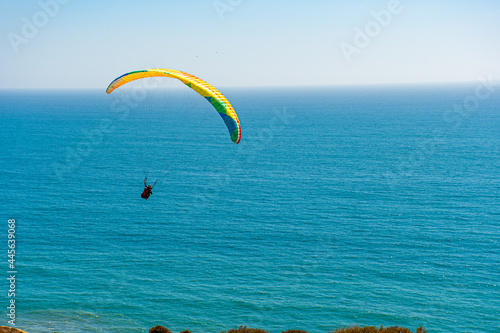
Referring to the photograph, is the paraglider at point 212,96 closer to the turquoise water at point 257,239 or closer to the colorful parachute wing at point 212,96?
the colorful parachute wing at point 212,96

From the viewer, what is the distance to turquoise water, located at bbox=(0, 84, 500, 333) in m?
43.5

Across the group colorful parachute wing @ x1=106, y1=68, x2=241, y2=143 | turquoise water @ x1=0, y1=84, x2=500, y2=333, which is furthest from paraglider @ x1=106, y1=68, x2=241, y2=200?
turquoise water @ x1=0, y1=84, x2=500, y2=333

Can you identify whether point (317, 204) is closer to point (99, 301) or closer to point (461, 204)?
point (461, 204)

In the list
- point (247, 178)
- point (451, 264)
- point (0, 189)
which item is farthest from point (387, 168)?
point (0, 189)

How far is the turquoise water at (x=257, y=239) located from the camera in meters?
43.5

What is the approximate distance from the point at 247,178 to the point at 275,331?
48577mm

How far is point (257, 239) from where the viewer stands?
5881 cm

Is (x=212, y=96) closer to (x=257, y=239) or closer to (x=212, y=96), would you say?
(x=212, y=96)

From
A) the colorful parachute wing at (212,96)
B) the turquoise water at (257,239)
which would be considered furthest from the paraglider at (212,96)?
the turquoise water at (257,239)

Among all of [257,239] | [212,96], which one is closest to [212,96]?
[212,96]

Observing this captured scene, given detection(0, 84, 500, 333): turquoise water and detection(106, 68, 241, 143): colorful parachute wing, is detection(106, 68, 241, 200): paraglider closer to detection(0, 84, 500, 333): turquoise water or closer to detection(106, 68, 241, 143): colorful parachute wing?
detection(106, 68, 241, 143): colorful parachute wing

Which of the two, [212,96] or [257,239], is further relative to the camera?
[257,239]

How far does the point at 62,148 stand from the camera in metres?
123

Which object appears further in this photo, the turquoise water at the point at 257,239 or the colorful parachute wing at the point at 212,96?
the turquoise water at the point at 257,239
